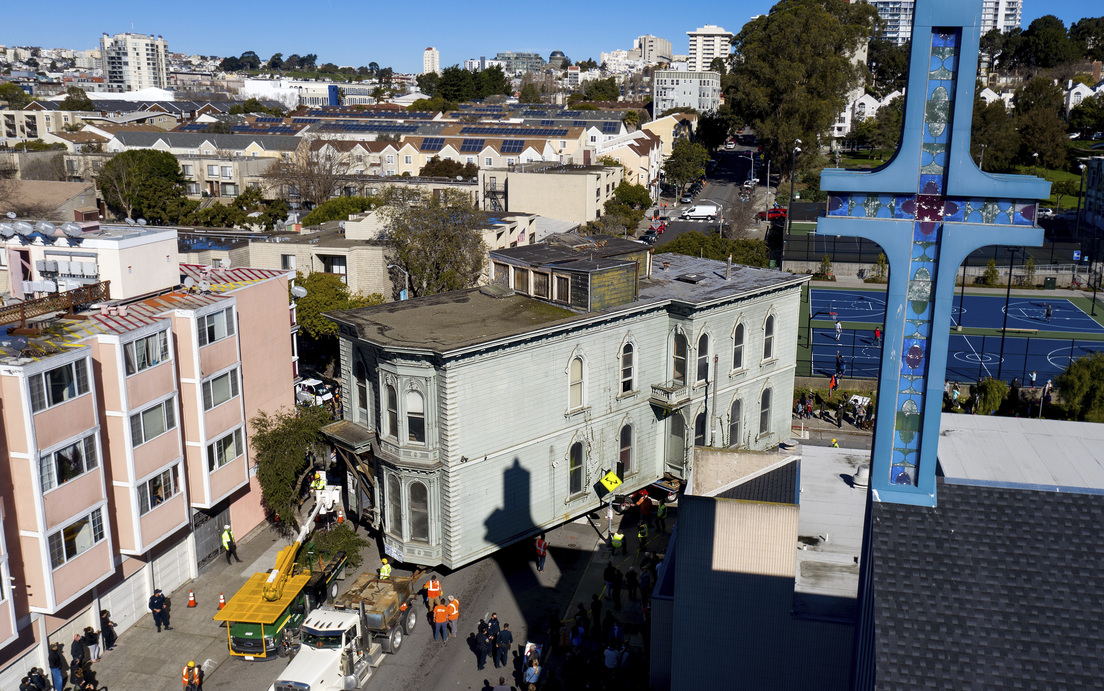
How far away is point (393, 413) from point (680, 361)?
10777 millimetres

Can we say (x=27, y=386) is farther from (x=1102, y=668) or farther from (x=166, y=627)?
(x=1102, y=668)

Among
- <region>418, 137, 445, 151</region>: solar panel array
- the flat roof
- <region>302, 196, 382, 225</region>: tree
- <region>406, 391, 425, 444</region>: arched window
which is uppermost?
<region>418, 137, 445, 151</region>: solar panel array

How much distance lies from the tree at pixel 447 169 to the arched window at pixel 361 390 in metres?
63.7

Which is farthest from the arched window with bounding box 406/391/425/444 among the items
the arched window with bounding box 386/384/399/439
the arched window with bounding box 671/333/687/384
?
the arched window with bounding box 671/333/687/384

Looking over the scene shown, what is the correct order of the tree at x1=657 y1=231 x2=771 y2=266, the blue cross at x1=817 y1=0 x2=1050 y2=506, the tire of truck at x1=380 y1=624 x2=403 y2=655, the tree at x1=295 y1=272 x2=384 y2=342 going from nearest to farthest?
the blue cross at x1=817 y1=0 x2=1050 y2=506 → the tire of truck at x1=380 y1=624 x2=403 y2=655 → the tree at x1=295 y1=272 x2=384 y2=342 → the tree at x1=657 y1=231 x2=771 y2=266

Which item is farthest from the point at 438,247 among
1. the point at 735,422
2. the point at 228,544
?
the point at 228,544

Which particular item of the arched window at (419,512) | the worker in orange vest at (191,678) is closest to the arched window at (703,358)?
the arched window at (419,512)

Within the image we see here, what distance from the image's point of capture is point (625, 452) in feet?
102

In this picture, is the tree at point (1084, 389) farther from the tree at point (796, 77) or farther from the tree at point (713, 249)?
the tree at point (796, 77)

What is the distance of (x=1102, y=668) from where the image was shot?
8742mm

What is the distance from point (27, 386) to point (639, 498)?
19.7 metres

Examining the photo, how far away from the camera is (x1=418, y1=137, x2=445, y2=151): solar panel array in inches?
3969

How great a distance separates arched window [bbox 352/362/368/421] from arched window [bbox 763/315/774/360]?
15298 mm

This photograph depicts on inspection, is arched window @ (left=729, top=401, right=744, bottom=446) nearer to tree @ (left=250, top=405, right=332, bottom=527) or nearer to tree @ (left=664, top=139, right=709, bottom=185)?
tree @ (left=250, top=405, right=332, bottom=527)
